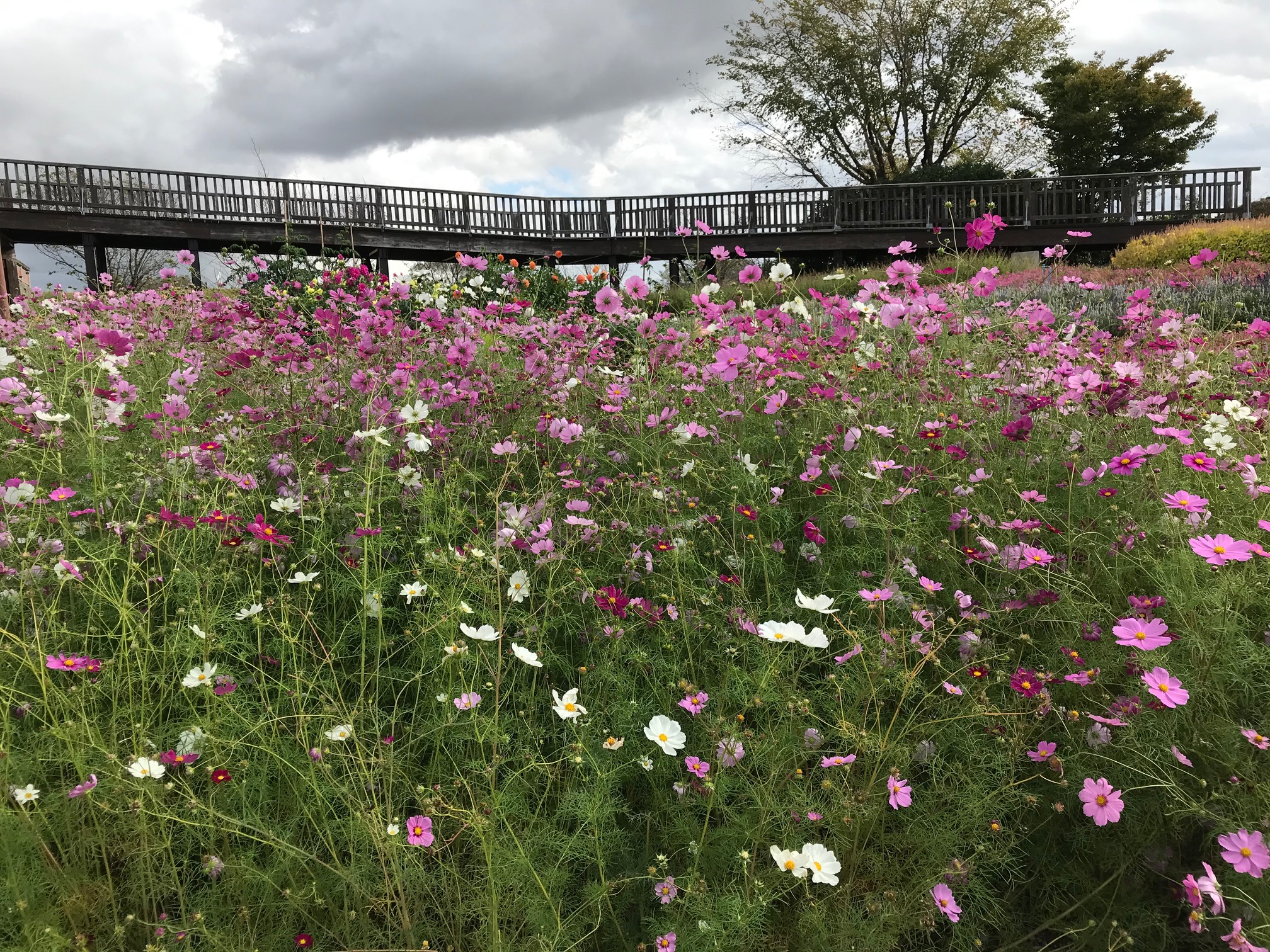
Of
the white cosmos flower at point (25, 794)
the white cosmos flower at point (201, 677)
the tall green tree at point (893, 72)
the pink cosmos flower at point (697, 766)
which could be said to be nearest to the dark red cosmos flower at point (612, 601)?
the pink cosmos flower at point (697, 766)

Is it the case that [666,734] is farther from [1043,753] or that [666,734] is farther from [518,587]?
[1043,753]

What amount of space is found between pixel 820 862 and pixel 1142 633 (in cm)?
77

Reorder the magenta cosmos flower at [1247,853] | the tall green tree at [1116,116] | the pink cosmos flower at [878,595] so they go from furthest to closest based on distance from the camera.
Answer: the tall green tree at [1116,116] < the pink cosmos flower at [878,595] < the magenta cosmos flower at [1247,853]

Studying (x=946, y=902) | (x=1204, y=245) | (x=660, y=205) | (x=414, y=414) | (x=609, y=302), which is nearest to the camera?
(x=946, y=902)

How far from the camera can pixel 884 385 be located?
2.76m

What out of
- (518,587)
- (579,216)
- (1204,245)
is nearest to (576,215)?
(579,216)

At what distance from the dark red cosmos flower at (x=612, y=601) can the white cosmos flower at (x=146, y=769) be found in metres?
0.91

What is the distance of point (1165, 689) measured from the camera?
1441 mm

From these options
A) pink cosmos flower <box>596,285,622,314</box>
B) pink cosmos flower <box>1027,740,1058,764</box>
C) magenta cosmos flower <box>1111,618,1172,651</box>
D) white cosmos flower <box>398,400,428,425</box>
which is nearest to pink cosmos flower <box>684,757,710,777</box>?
pink cosmos flower <box>1027,740,1058,764</box>

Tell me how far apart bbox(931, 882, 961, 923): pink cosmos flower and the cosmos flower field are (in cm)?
2

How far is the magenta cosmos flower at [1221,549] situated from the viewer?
149 centimetres

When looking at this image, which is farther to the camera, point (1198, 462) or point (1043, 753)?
point (1198, 462)

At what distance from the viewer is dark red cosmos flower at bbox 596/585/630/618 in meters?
1.81

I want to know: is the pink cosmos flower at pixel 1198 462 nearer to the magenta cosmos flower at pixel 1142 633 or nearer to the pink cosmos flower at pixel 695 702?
the magenta cosmos flower at pixel 1142 633
